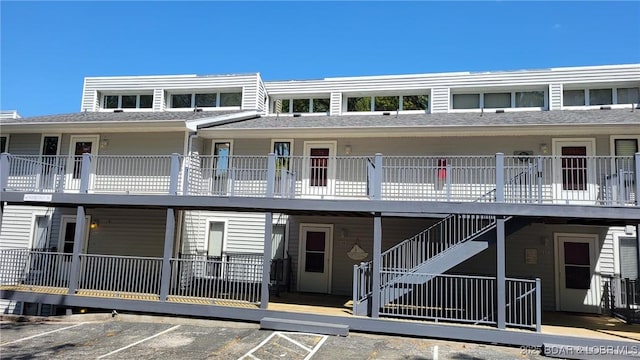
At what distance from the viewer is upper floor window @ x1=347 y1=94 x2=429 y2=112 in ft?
49.9

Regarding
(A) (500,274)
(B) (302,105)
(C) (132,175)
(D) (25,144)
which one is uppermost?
(B) (302,105)

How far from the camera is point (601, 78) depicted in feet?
42.7

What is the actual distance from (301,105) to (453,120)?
6577 mm

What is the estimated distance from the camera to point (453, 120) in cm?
1213

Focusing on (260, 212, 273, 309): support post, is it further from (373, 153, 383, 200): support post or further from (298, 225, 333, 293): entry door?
(298, 225, 333, 293): entry door

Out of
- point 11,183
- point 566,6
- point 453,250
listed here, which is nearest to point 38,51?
point 11,183

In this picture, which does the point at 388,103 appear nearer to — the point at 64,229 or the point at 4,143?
the point at 64,229

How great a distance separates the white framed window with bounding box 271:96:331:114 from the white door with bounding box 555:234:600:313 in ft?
29.5

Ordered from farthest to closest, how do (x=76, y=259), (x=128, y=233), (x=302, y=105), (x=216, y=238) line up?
(x=302, y=105) < (x=128, y=233) < (x=216, y=238) < (x=76, y=259)

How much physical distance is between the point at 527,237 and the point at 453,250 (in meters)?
4.14

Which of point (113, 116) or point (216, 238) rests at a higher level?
point (113, 116)

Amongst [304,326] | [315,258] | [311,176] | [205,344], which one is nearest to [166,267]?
[205,344]

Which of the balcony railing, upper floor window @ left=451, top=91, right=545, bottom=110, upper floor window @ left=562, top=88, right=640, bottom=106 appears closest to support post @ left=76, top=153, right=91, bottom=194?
the balcony railing

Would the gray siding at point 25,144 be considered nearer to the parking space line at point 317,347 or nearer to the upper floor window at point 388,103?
the upper floor window at point 388,103
